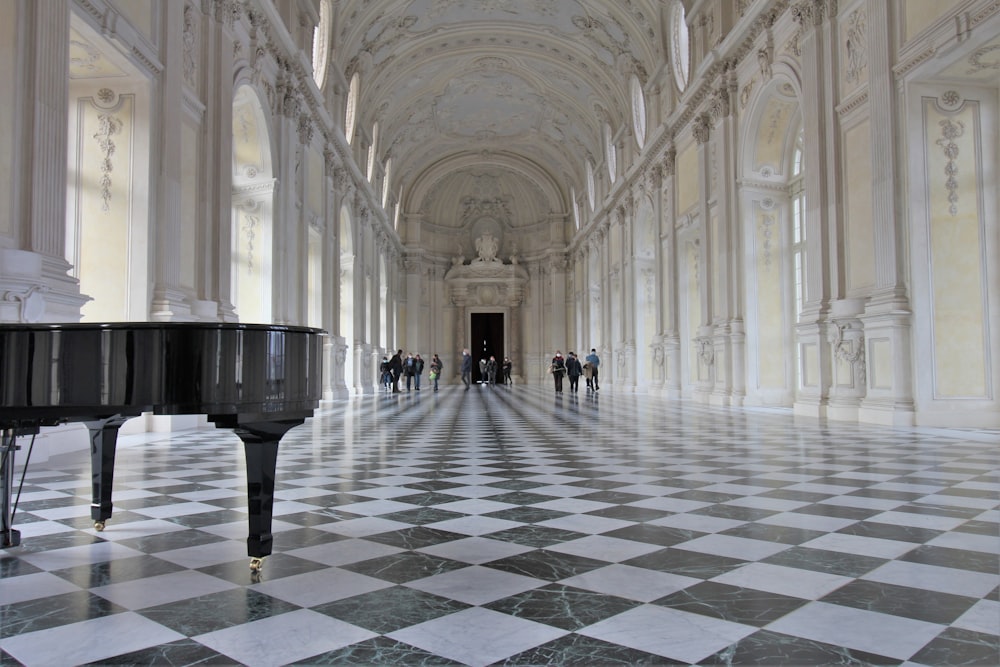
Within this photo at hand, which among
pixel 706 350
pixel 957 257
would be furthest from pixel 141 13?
pixel 706 350

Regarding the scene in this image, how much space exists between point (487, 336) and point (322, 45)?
2112 cm

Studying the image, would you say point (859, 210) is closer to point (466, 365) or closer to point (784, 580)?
point (784, 580)

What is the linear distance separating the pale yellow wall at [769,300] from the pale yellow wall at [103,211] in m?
9.91

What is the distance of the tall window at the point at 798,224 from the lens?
12961 mm

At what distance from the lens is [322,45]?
17.8 m

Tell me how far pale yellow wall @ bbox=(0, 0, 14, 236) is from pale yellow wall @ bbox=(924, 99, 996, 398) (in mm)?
8957

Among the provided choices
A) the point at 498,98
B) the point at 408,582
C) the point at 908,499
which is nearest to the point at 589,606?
the point at 408,582

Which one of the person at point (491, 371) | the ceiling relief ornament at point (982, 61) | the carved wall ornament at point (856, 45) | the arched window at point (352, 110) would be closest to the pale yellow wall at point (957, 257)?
the ceiling relief ornament at point (982, 61)

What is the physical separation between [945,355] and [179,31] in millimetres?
9516

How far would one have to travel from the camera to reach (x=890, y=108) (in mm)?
8625

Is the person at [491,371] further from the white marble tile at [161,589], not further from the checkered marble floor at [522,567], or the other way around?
the white marble tile at [161,589]

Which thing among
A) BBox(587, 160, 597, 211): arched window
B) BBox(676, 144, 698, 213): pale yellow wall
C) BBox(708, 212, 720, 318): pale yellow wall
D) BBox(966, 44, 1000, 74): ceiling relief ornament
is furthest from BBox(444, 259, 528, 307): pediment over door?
BBox(966, 44, 1000, 74): ceiling relief ornament

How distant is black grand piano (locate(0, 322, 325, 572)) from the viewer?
2.62m

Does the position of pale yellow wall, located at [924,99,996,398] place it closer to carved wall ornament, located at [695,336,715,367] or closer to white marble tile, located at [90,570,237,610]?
carved wall ornament, located at [695,336,715,367]
